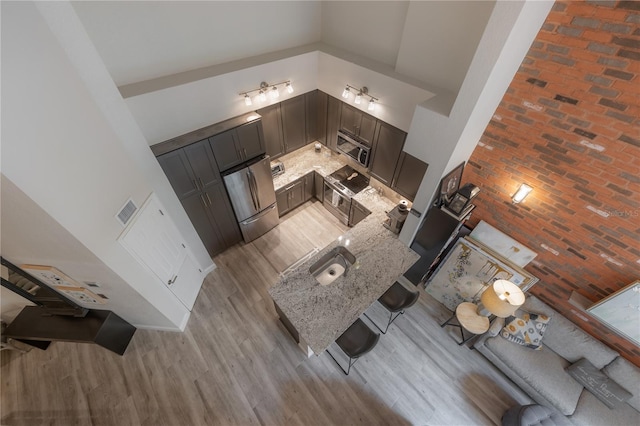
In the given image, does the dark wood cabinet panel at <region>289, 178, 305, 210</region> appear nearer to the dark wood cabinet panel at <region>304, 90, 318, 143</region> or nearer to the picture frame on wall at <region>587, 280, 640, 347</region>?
the dark wood cabinet panel at <region>304, 90, 318, 143</region>

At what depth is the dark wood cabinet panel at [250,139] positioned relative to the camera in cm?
364

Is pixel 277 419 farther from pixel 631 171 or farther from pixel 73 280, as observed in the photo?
pixel 631 171

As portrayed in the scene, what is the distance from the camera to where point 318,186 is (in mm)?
5258

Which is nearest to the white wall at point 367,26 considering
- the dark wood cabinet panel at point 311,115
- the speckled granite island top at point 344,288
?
the dark wood cabinet panel at point 311,115

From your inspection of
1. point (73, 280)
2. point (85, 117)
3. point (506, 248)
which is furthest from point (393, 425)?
point (85, 117)

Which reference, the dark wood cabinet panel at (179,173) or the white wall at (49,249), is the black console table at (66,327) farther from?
the dark wood cabinet panel at (179,173)

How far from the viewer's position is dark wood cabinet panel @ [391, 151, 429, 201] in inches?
136

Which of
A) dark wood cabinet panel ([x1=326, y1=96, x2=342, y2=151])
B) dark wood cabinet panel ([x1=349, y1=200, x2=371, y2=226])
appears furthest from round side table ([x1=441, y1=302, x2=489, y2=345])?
dark wood cabinet panel ([x1=326, y1=96, x2=342, y2=151])

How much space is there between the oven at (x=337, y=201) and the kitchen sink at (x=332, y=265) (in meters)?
1.22

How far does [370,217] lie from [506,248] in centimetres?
190

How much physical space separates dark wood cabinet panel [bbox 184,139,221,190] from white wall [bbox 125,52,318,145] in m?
0.29

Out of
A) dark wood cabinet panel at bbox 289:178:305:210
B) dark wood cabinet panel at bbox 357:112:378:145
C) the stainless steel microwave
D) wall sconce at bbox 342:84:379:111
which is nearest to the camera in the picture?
wall sconce at bbox 342:84:379:111

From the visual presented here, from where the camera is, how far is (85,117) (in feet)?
7.24

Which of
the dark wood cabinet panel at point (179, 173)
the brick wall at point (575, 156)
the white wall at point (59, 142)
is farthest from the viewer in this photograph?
the dark wood cabinet panel at point (179, 173)
